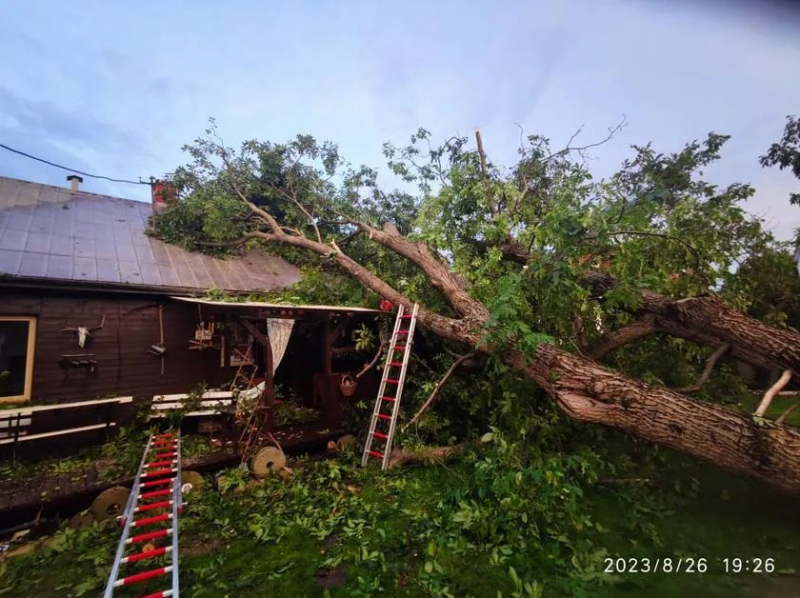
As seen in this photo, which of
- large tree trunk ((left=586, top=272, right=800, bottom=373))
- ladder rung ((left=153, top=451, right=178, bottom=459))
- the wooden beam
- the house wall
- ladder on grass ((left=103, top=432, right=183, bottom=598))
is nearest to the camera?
ladder on grass ((left=103, top=432, right=183, bottom=598))

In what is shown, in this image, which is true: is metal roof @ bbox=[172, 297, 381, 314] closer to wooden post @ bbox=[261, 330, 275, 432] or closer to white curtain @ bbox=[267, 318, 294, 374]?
white curtain @ bbox=[267, 318, 294, 374]

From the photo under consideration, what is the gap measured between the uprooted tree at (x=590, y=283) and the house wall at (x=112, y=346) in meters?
2.37

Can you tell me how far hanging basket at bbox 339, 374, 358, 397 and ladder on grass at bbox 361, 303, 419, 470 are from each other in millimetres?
782

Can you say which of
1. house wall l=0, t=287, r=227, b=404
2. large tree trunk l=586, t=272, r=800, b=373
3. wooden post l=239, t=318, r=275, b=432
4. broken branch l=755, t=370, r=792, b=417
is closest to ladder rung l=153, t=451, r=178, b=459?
wooden post l=239, t=318, r=275, b=432

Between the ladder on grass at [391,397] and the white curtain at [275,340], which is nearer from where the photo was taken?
the ladder on grass at [391,397]

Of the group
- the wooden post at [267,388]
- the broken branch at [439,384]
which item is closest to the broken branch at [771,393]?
the broken branch at [439,384]

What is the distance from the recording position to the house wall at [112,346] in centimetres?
566

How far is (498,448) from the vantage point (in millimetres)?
4289

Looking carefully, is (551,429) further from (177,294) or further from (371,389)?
(177,294)

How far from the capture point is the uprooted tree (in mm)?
3414

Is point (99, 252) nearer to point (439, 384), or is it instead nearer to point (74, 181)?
point (74, 181)

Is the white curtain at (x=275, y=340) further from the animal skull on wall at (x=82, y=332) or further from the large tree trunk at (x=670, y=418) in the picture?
the large tree trunk at (x=670, y=418)

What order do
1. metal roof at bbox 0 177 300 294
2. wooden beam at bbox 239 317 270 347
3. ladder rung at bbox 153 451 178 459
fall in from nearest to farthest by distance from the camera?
ladder rung at bbox 153 451 178 459, wooden beam at bbox 239 317 270 347, metal roof at bbox 0 177 300 294

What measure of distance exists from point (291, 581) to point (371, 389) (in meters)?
4.48
